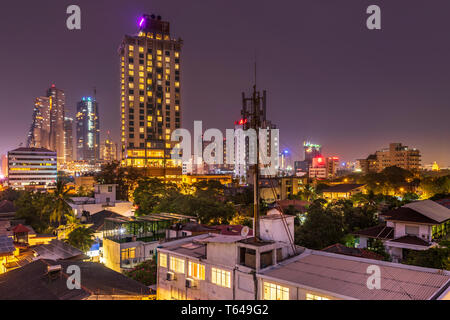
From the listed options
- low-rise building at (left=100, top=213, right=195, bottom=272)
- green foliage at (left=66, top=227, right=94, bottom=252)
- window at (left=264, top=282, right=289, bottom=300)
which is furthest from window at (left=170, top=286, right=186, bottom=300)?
green foliage at (left=66, top=227, right=94, bottom=252)

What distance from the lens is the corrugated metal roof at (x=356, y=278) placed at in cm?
925

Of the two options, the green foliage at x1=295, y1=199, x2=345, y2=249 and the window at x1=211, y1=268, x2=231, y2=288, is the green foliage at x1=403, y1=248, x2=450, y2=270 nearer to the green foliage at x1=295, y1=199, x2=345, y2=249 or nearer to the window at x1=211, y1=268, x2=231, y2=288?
the green foliage at x1=295, y1=199, x2=345, y2=249

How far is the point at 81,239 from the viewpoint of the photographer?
27094 mm

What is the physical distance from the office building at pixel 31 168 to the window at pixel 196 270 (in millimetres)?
123234

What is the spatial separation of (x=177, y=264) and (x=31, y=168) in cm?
13382

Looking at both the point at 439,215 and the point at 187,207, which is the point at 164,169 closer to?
the point at 187,207

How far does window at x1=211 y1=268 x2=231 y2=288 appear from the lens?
12.0 metres

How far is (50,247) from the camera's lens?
23.3 metres

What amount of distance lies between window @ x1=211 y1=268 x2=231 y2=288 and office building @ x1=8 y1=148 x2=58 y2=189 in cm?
12465

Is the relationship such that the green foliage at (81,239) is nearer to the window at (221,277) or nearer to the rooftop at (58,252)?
the rooftop at (58,252)

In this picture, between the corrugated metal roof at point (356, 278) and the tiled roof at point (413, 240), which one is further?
the tiled roof at point (413, 240)

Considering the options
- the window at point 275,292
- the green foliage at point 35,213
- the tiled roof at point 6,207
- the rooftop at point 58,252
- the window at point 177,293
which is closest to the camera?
the window at point 275,292

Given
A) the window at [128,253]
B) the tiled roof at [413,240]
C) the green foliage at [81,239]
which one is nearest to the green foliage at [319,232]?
the tiled roof at [413,240]
